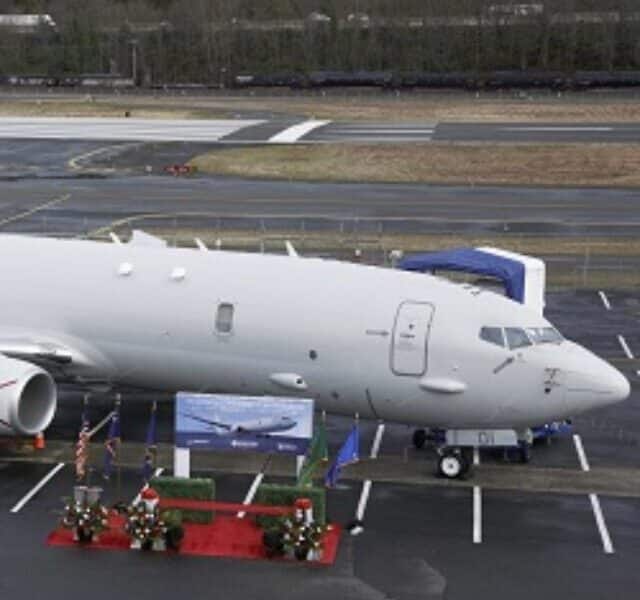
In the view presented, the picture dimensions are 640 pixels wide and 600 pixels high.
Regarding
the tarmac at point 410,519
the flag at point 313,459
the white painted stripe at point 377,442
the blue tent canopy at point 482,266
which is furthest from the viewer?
the blue tent canopy at point 482,266

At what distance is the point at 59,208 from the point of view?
69250 millimetres

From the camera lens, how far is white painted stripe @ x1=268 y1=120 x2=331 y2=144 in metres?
98.0

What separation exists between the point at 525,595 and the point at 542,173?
2478 inches

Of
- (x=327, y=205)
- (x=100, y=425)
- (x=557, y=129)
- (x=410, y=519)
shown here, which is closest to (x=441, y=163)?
(x=327, y=205)

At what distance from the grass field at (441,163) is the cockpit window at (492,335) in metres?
53.9

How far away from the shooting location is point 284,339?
27.9 metres

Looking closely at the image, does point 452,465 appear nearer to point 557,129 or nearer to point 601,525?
point 601,525

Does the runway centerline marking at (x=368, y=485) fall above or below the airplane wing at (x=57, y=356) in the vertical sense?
below

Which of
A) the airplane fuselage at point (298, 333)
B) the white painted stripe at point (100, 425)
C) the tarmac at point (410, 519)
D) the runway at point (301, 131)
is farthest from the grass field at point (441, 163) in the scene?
the airplane fuselage at point (298, 333)

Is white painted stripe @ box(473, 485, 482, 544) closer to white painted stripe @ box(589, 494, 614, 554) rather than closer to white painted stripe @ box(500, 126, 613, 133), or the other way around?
white painted stripe @ box(589, 494, 614, 554)

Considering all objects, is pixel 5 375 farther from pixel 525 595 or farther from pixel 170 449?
pixel 525 595

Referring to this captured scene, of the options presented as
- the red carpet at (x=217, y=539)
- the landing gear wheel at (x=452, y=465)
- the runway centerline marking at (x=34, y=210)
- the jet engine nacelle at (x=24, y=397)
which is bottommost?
the runway centerline marking at (x=34, y=210)

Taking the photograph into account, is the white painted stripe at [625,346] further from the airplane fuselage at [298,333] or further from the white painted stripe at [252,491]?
the white painted stripe at [252,491]

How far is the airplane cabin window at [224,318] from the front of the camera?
28.4 metres
